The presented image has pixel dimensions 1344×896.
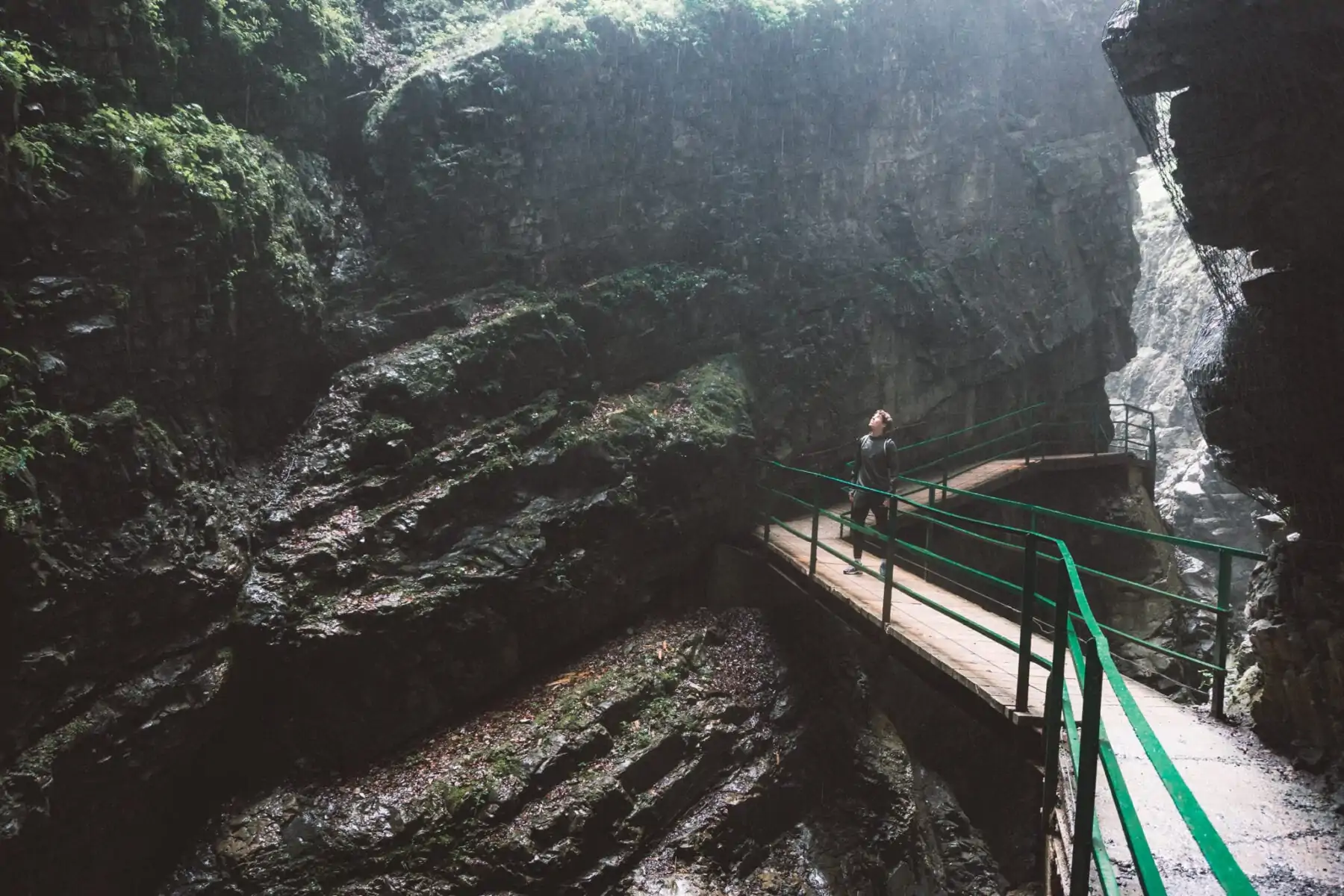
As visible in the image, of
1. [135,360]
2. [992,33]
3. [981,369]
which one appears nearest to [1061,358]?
[981,369]

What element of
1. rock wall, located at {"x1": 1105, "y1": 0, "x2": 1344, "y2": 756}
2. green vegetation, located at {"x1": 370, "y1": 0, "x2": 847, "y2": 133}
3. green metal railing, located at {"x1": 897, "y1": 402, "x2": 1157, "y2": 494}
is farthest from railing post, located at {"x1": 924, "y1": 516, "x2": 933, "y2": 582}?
green vegetation, located at {"x1": 370, "y1": 0, "x2": 847, "y2": 133}

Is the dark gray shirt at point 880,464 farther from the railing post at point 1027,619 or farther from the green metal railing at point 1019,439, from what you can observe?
the railing post at point 1027,619

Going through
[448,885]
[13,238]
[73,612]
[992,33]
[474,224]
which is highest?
[992,33]

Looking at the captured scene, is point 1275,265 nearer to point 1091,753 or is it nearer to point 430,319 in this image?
point 1091,753

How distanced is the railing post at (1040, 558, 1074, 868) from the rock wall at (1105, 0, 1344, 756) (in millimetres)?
1503

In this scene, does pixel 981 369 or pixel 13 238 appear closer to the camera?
pixel 13 238

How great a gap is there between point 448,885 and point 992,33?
14515 millimetres

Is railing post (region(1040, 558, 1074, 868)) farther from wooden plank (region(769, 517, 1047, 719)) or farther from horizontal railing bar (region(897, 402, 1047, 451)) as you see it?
horizontal railing bar (region(897, 402, 1047, 451))

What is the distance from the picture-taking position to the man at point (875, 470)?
24.7 feet

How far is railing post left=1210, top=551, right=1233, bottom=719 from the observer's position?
3961mm

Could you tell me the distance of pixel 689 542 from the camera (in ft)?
28.0

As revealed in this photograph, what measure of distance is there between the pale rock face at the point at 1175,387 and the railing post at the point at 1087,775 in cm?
Result: 1852

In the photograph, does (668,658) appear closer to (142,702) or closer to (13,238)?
(142,702)

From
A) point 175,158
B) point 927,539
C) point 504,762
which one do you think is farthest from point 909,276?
point 175,158
